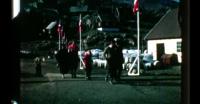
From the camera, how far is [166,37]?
12.3 ft

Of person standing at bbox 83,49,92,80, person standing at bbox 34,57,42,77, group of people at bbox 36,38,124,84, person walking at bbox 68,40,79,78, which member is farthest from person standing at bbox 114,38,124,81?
person standing at bbox 34,57,42,77

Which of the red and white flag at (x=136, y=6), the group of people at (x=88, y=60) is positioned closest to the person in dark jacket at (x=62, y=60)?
the group of people at (x=88, y=60)

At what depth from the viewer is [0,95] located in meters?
3.56

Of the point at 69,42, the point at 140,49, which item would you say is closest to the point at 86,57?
the point at 69,42

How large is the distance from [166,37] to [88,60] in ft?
2.14

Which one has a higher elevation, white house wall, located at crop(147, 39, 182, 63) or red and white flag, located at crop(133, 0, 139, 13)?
red and white flag, located at crop(133, 0, 139, 13)

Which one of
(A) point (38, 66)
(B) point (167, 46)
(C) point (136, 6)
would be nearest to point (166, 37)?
(B) point (167, 46)

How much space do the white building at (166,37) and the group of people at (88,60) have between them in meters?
0.26

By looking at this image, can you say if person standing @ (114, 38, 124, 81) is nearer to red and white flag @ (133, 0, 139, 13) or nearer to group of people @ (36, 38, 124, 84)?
group of people @ (36, 38, 124, 84)

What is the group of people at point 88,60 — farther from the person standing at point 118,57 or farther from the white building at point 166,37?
the white building at point 166,37

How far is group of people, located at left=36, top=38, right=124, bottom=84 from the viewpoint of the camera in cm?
371

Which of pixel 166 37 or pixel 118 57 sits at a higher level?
pixel 166 37

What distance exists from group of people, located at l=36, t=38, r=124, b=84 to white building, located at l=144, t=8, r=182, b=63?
26 cm

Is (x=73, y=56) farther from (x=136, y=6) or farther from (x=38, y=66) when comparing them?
(x=136, y=6)
